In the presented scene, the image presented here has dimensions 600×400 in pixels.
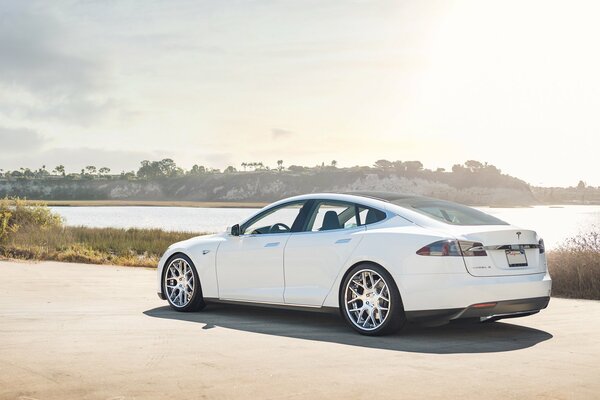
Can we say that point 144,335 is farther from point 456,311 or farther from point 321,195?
point 456,311

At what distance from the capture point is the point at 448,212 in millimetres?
10016

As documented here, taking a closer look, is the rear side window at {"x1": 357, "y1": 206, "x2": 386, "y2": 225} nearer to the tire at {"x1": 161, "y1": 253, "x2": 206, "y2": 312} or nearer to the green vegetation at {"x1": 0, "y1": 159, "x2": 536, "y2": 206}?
the tire at {"x1": 161, "y1": 253, "x2": 206, "y2": 312}

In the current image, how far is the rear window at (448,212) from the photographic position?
974 centimetres

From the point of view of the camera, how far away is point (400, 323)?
30.6 feet

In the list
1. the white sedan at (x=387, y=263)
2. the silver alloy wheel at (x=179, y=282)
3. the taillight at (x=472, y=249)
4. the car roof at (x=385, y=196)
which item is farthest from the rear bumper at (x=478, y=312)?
the silver alloy wheel at (x=179, y=282)

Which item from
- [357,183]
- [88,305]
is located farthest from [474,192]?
[88,305]

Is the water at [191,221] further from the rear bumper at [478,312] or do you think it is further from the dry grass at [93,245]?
the rear bumper at [478,312]

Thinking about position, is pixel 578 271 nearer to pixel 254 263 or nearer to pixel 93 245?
pixel 254 263

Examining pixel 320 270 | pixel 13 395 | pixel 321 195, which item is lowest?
pixel 13 395

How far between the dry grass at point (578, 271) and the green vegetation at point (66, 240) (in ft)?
32.4

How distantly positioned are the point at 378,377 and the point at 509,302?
8.50 feet

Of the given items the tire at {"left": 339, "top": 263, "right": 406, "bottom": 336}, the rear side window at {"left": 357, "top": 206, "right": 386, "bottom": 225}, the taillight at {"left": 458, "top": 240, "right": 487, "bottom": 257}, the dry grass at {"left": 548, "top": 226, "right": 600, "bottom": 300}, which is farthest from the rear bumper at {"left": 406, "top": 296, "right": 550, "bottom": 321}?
the dry grass at {"left": 548, "top": 226, "right": 600, "bottom": 300}

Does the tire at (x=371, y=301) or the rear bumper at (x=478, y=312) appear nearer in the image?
the rear bumper at (x=478, y=312)

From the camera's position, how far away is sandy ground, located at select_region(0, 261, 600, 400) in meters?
6.74
